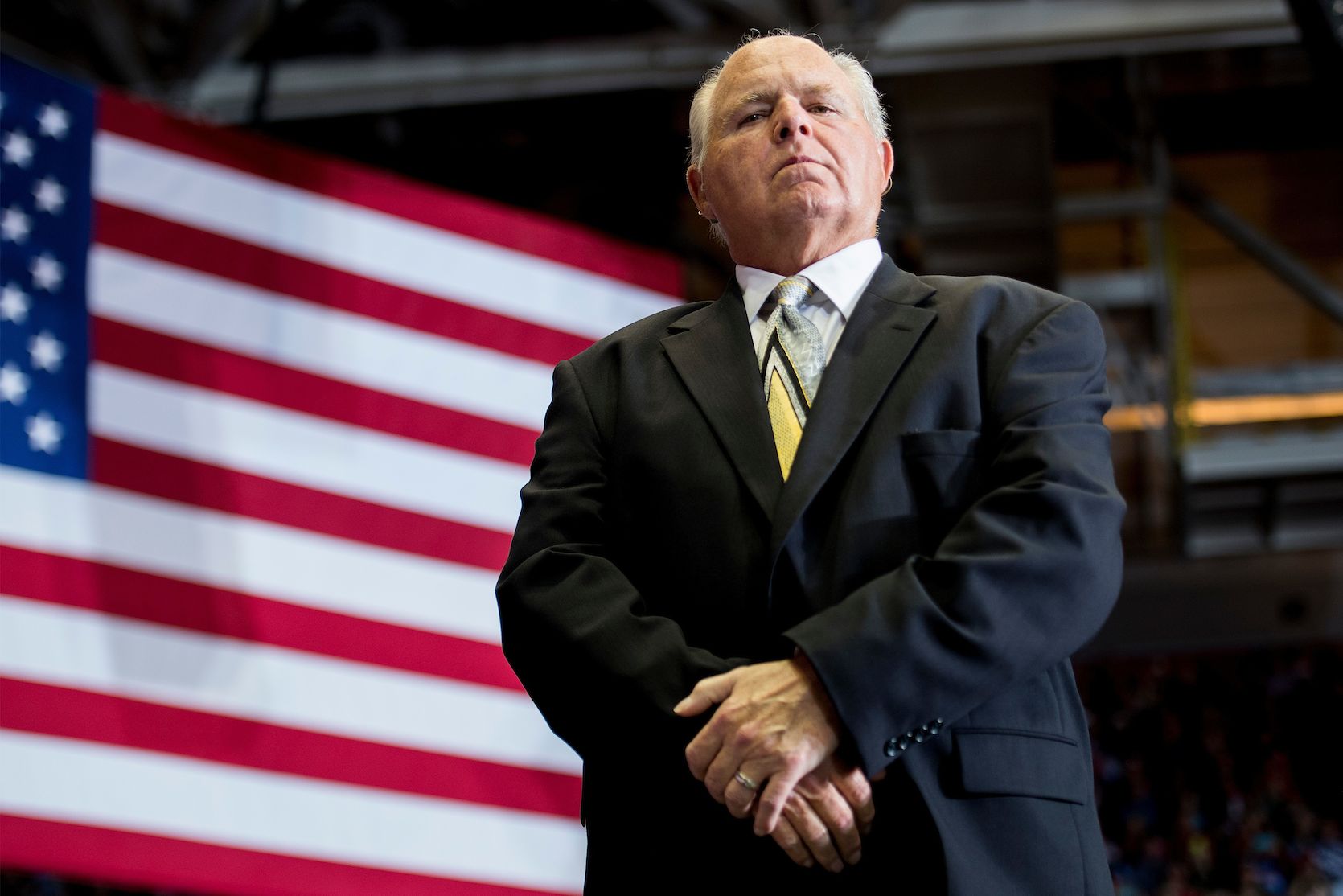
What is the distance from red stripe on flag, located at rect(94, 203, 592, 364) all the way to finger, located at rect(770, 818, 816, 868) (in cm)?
256

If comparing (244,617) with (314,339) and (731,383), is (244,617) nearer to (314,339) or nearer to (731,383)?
(314,339)

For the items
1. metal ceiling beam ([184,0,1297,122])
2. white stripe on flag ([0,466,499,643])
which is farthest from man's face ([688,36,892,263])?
metal ceiling beam ([184,0,1297,122])

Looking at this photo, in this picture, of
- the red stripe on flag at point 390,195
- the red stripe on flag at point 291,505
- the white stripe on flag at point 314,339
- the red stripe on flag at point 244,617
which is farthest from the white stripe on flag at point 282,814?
the red stripe on flag at point 390,195

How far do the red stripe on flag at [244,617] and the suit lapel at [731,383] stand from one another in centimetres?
193

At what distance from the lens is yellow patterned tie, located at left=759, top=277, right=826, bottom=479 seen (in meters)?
1.23

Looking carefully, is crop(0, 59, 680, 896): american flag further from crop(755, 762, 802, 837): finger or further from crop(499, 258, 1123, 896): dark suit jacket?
crop(755, 762, 802, 837): finger

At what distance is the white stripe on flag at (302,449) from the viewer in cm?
314

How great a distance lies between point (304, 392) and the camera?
3.34m

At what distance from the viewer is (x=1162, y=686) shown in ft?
29.9

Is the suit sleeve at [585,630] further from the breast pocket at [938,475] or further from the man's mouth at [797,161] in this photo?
the man's mouth at [797,161]

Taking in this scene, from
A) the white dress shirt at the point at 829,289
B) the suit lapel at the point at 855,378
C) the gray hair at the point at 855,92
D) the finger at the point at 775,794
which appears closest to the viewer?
the finger at the point at 775,794

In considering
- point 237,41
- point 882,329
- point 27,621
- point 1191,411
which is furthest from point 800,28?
point 1191,411

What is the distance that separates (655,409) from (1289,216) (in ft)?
31.0

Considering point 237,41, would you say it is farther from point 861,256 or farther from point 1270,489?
point 1270,489
